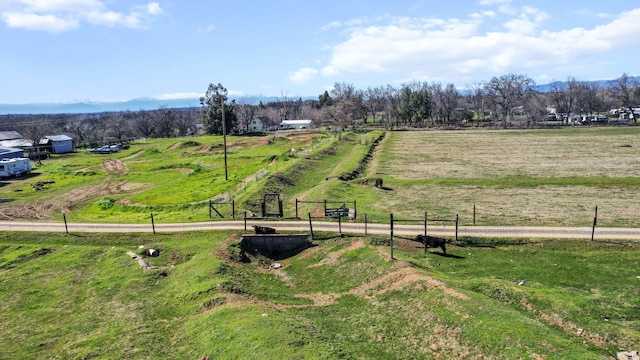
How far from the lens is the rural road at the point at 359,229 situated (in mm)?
31969

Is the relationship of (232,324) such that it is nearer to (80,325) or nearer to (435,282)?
(80,325)

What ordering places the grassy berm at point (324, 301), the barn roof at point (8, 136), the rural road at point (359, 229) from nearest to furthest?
the grassy berm at point (324, 301) → the rural road at point (359, 229) → the barn roof at point (8, 136)

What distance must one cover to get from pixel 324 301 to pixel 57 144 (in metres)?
110

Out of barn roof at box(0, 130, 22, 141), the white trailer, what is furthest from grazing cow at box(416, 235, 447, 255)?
barn roof at box(0, 130, 22, 141)

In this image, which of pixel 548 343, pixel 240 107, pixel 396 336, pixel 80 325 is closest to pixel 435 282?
pixel 396 336

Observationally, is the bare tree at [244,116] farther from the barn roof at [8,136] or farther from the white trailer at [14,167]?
the white trailer at [14,167]

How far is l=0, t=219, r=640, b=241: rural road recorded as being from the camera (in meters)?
32.0

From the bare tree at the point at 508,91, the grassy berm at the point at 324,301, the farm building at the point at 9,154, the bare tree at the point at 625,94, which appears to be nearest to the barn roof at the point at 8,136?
the farm building at the point at 9,154

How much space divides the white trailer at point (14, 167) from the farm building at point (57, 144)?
30057 millimetres

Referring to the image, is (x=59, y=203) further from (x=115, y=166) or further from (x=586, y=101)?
(x=586, y=101)

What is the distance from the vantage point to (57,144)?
108750mm

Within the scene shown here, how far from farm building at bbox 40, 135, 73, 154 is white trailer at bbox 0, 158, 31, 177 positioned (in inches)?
1183

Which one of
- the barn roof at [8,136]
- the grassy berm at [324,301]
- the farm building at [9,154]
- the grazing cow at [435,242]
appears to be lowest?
the grassy berm at [324,301]

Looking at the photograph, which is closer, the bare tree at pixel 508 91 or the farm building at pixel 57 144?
the farm building at pixel 57 144
